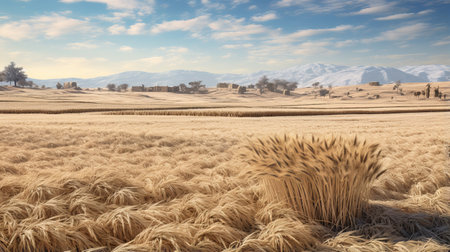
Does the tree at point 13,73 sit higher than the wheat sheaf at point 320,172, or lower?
higher

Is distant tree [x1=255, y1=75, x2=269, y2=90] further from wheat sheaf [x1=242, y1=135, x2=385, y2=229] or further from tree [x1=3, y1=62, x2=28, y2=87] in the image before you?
wheat sheaf [x1=242, y1=135, x2=385, y2=229]

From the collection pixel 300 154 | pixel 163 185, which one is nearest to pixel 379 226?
pixel 300 154

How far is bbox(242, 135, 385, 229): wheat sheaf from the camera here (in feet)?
16.2

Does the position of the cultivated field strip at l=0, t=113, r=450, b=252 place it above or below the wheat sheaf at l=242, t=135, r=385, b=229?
below

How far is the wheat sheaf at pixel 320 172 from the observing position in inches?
A: 195

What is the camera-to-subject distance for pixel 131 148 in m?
12.0

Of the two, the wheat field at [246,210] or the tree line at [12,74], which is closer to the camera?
the wheat field at [246,210]

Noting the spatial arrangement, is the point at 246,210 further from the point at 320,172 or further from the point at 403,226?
the point at 403,226

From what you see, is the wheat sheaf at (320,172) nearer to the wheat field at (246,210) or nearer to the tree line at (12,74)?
the wheat field at (246,210)

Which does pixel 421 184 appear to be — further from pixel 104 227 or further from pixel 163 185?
pixel 104 227

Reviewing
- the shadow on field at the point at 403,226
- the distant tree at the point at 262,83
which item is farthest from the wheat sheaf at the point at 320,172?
the distant tree at the point at 262,83

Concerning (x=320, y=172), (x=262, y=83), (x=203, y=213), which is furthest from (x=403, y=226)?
(x=262, y=83)

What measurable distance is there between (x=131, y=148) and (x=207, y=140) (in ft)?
12.0

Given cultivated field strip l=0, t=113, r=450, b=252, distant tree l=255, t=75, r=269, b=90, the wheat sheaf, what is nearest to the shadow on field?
cultivated field strip l=0, t=113, r=450, b=252
